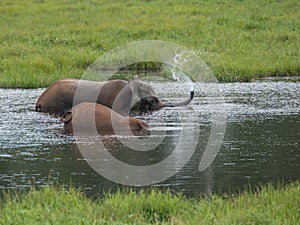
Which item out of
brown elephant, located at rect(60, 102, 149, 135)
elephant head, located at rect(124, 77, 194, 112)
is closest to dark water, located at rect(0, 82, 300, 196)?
brown elephant, located at rect(60, 102, 149, 135)

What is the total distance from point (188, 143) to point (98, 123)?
1.60 meters

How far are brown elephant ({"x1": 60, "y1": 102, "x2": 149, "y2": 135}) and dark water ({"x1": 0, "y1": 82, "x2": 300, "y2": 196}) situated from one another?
257 millimetres

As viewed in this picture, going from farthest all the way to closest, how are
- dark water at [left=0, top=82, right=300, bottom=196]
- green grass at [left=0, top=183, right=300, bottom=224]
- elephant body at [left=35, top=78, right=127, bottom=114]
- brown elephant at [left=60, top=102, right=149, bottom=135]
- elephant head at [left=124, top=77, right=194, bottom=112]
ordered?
elephant head at [left=124, top=77, right=194, bottom=112]
elephant body at [left=35, top=78, right=127, bottom=114]
brown elephant at [left=60, top=102, right=149, bottom=135]
dark water at [left=0, top=82, right=300, bottom=196]
green grass at [left=0, top=183, right=300, bottom=224]

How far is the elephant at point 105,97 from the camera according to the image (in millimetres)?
13391

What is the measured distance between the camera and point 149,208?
657 centimetres

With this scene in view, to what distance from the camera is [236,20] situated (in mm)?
24109

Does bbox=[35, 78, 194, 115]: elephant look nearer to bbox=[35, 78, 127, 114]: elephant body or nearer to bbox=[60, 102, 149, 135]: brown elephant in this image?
bbox=[35, 78, 127, 114]: elephant body

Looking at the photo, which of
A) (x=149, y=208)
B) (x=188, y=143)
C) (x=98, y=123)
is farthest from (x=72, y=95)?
(x=149, y=208)

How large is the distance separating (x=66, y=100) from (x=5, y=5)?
1488cm

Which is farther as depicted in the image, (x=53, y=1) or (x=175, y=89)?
(x=53, y=1)

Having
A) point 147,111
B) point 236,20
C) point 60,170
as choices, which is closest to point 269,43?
point 236,20

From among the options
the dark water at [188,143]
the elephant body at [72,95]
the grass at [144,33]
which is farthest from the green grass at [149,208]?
the grass at [144,33]

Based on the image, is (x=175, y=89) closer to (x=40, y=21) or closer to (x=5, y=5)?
(x=40, y=21)

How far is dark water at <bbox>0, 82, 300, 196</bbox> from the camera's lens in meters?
8.00
